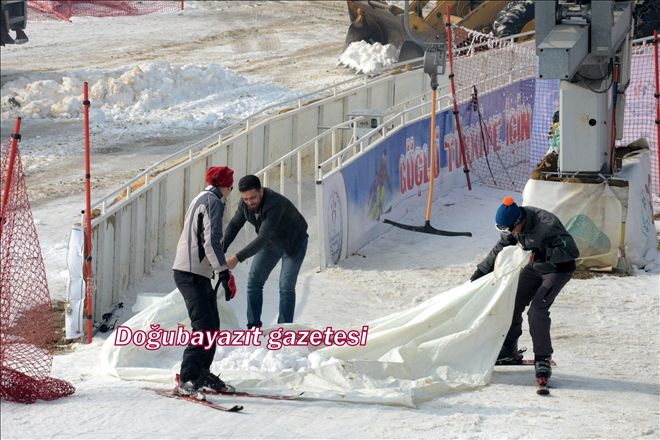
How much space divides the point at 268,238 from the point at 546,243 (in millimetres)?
2355

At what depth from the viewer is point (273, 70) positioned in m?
29.2

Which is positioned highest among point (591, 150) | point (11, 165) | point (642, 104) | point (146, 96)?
point (11, 165)

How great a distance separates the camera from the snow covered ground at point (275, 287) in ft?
27.9

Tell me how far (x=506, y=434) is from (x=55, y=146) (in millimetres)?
15152

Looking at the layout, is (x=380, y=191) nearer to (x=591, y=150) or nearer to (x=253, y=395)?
(x=591, y=150)

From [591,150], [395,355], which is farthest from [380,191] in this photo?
[395,355]

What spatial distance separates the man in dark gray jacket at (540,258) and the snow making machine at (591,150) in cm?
431

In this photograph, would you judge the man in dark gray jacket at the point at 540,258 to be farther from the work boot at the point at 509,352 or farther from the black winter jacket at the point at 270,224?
the black winter jacket at the point at 270,224

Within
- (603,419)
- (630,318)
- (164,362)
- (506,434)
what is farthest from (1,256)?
(630,318)

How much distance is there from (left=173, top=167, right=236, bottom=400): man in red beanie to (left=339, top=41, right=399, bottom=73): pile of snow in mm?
18207

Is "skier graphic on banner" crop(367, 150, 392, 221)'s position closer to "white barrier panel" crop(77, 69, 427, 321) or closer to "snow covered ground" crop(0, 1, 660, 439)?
"snow covered ground" crop(0, 1, 660, 439)

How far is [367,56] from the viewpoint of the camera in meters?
28.0

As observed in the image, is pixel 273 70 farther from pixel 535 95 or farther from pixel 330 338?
pixel 330 338

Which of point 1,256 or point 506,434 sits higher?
point 1,256
